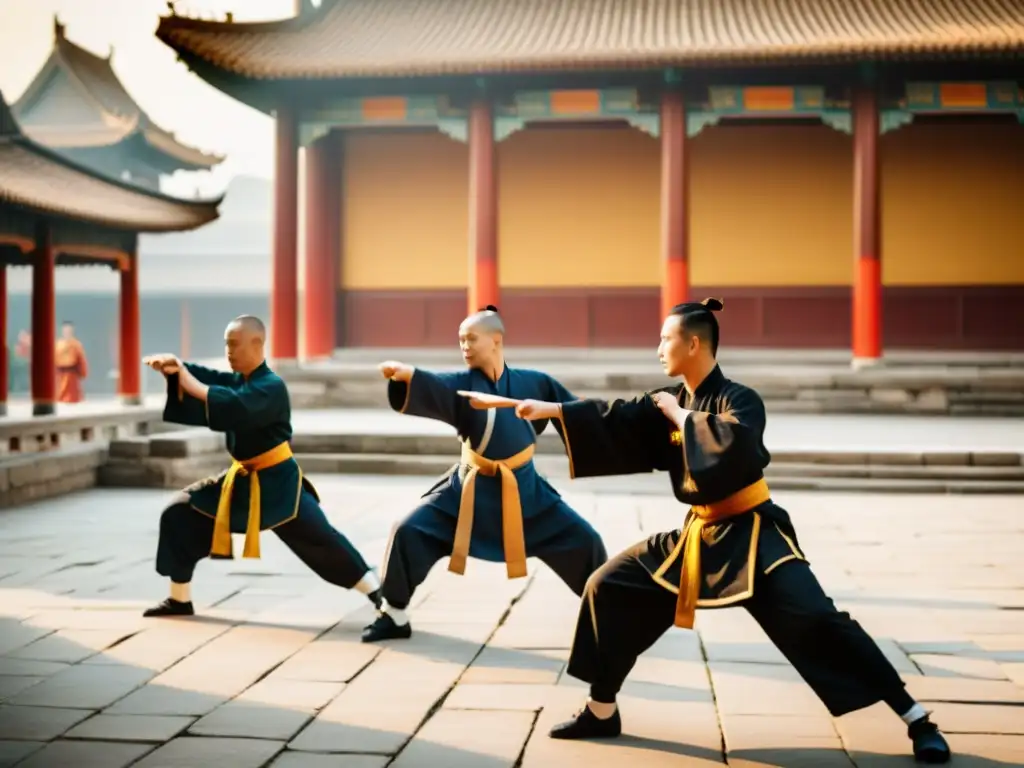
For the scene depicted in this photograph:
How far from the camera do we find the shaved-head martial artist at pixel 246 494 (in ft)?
14.8

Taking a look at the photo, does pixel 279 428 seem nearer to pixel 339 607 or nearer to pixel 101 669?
pixel 339 607

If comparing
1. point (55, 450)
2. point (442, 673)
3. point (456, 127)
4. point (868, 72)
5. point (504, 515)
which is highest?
point (868, 72)

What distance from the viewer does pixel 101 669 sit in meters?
3.85

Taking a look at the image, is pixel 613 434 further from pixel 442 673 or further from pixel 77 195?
pixel 77 195

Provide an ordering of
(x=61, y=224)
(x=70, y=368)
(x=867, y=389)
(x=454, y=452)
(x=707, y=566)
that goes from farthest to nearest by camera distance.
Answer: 1. (x=70, y=368)
2. (x=867, y=389)
3. (x=61, y=224)
4. (x=454, y=452)
5. (x=707, y=566)

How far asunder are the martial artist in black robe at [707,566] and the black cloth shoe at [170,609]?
2.09 m

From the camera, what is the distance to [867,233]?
45.9 ft

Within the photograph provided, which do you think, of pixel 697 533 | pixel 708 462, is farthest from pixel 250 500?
pixel 708 462

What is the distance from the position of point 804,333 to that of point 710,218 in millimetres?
2083

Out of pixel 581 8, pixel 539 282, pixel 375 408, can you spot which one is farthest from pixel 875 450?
pixel 581 8

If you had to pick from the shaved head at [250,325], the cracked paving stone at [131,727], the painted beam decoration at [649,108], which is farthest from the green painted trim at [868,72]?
the cracked paving stone at [131,727]

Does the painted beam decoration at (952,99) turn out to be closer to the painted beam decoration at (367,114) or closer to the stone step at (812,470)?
the painted beam decoration at (367,114)

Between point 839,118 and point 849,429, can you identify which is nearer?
point 849,429

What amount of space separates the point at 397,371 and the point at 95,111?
20.0 m
